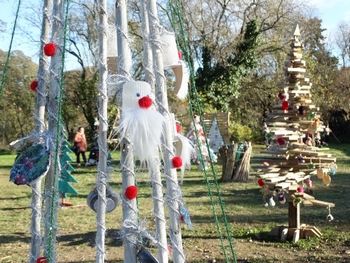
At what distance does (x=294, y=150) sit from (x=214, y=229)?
6.26ft

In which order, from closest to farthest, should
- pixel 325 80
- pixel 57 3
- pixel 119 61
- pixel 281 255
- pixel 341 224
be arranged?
pixel 119 61
pixel 57 3
pixel 281 255
pixel 341 224
pixel 325 80

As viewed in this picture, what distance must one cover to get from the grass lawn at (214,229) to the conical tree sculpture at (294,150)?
18.5 inches

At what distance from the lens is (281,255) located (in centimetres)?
613

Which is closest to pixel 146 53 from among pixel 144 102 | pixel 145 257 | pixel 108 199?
pixel 144 102

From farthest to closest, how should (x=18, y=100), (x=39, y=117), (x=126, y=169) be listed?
(x=18, y=100), (x=39, y=117), (x=126, y=169)

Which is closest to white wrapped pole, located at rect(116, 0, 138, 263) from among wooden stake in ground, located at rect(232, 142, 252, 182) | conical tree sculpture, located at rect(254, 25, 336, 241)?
conical tree sculpture, located at rect(254, 25, 336, 241)

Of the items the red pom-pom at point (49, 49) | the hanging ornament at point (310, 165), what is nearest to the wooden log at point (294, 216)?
the hanging ornament at point (310, 165)

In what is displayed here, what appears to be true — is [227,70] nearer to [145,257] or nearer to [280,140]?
[280,140]

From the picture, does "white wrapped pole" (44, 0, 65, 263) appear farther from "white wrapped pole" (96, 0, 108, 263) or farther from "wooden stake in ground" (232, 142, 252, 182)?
"wooden stake in ground" (232, 142, 252, 182)

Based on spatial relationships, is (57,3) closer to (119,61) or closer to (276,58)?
(119,61)

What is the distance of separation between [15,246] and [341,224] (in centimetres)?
518

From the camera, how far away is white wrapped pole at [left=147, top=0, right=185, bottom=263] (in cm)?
303

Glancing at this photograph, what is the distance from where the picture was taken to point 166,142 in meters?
Result: 3.03

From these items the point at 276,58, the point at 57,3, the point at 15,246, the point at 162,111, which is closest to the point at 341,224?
the point at 15,246
